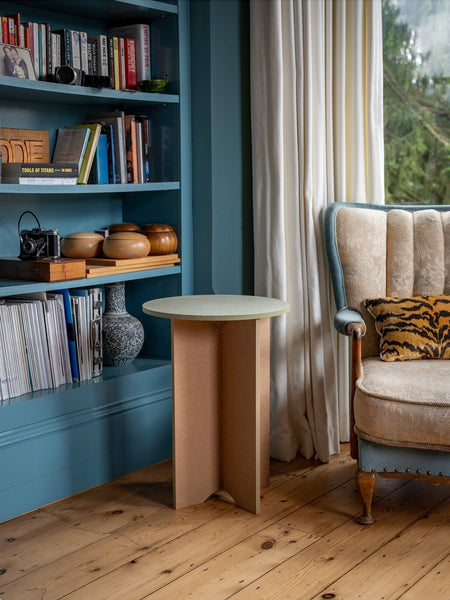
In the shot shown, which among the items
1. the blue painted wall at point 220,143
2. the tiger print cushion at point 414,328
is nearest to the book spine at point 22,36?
the blue painted wall at point 220,143

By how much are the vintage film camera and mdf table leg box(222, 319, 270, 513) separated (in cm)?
67

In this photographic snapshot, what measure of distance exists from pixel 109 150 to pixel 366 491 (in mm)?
1525

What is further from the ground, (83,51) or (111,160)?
(83,51)

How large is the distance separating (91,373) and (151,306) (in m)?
0.48

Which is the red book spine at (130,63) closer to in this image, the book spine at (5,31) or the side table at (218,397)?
the book spine at (5,31)

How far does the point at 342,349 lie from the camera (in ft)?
10.2

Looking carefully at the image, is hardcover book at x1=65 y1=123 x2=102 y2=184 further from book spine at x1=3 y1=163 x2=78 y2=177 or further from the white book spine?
the white book spine

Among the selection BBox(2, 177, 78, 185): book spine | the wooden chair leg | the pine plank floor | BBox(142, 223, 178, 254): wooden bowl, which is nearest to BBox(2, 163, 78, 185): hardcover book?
BBox(2, 177, 78, 185): book spine

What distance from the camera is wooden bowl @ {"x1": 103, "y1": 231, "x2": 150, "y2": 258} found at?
2.79 meters

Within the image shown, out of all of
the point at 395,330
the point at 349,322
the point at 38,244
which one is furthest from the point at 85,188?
the point at 395,330

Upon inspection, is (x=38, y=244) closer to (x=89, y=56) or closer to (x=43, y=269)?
(x=43, y=269)

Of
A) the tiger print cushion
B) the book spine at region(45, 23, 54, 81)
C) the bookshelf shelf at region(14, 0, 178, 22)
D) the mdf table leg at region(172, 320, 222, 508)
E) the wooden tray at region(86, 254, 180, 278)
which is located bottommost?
the mdf table leg at region(172, 320, 222, 508)

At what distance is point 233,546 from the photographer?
223 centimetres

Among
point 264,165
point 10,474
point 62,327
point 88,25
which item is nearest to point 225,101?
point 264,165
